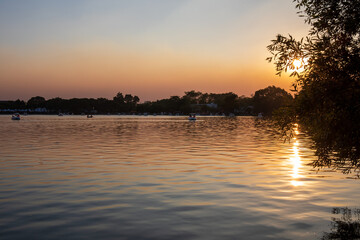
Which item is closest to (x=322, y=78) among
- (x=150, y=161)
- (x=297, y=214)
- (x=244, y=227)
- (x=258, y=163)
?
(x=297, y=214)

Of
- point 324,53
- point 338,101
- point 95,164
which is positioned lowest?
point 95,164

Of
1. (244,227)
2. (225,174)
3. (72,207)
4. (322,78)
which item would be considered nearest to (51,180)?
(72,207)

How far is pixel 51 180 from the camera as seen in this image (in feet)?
78.5

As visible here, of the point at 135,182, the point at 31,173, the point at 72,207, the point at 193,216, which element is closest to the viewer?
the point at 193,216

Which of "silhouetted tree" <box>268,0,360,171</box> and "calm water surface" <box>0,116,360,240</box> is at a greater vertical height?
"silhouetted tree" <box>268,0,360,171</box>

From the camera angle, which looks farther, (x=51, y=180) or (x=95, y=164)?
(x=95, y=164)

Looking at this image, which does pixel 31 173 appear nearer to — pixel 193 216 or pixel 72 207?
pixel 72 207

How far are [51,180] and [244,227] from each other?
45.1 ft

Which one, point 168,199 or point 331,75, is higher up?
point 331,75

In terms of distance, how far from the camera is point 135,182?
23.5 metres

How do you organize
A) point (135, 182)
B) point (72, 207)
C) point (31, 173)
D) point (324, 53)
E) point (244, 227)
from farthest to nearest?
point (31, 173) → point (135, 182) → point (324, 53) → point (72, 207) → point (244, 227)

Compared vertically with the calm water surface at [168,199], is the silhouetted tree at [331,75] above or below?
above

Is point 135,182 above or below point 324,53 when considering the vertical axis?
below

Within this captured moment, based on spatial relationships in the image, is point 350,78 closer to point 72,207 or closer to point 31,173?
point 72,207
